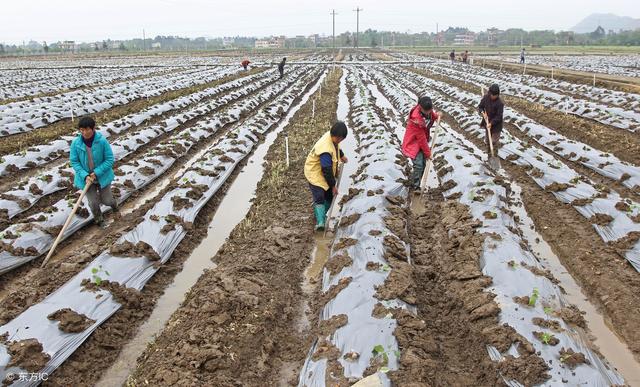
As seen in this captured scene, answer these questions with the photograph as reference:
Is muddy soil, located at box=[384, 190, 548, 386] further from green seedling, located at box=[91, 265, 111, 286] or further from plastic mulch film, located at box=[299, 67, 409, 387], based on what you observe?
green seedling, located at box=[91, 265, 111, 286]

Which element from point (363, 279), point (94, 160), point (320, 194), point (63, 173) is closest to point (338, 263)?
point (363, 279)

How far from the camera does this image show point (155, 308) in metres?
5.23

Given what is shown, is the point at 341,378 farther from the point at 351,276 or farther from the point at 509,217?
the point at 509,217

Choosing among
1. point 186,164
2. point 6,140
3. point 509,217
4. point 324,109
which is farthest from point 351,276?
point 324,109

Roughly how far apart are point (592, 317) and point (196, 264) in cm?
483

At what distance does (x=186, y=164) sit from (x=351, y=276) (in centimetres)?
705

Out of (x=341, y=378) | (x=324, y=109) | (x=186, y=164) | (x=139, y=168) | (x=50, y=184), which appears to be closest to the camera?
(x=341, y=378)

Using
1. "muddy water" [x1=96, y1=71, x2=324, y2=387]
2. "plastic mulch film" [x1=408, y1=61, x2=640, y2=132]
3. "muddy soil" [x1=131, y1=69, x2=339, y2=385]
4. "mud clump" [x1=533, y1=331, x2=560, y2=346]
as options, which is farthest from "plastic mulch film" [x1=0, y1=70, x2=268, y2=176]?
"plastic mulch film" [x1=408, y1=61, x2=640, y2=132]

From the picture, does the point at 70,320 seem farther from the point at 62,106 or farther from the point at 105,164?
the point at 62,106

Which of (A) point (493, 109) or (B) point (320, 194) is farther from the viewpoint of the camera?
(A) point (493, 109)

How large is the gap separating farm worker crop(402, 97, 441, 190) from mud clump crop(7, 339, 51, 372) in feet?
19.9

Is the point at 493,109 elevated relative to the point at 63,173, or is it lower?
elevated

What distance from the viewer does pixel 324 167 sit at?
6.48 metres

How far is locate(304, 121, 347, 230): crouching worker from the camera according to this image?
20.9 ft
